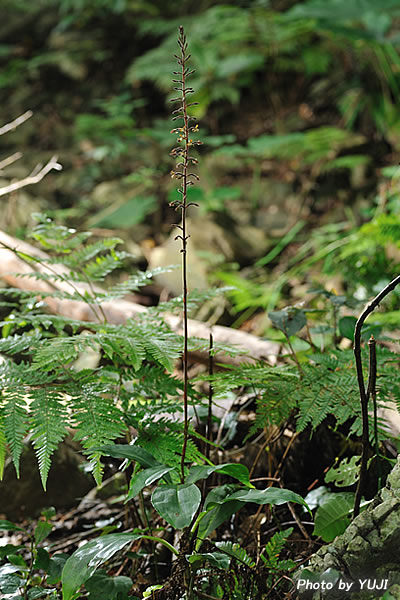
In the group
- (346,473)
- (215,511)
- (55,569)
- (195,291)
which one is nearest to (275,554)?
(215,511)

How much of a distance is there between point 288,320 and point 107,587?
883 mm

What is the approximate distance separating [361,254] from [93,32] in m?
6.22

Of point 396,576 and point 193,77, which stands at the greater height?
point 193,77

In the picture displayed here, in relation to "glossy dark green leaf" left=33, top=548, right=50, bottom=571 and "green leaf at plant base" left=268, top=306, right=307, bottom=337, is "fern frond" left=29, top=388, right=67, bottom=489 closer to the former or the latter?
"glossy dark green leaf" left=33, top=548, right=50, bottom=571

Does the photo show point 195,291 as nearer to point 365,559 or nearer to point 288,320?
point 288,320

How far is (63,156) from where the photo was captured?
657 centimetres

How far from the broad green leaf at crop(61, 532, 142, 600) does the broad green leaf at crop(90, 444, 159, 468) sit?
148 mm

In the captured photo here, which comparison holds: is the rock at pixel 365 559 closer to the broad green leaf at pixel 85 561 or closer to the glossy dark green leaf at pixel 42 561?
the broad green leaf at pixel 85 561

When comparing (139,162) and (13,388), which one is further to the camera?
(139,162)

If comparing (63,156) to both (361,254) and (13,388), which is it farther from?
(13,388)

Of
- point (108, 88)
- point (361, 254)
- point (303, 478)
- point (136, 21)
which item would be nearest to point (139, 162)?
point (108, 88)

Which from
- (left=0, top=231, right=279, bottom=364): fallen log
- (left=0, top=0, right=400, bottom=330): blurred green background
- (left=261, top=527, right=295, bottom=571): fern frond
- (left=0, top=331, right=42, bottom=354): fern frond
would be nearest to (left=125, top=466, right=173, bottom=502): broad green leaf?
(left=261, top=527, right=295, bottom=571): fern frond

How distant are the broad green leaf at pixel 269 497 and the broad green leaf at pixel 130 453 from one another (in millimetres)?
184

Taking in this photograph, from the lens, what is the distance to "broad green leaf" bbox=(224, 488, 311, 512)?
3.31ft
